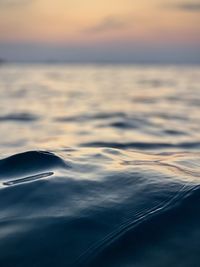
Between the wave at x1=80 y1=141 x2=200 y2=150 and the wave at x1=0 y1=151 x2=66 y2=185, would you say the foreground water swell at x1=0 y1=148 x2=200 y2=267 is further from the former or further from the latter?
the wave at x1=80 y1=141 x2=200 y2=150

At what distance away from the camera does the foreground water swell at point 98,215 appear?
2889mm

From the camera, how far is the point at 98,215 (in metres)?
3.45

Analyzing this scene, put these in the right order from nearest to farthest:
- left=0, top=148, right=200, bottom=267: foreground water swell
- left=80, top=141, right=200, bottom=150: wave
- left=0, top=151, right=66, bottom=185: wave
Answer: left=0, top=148, right=200, bottom=267: foreground water swell < left=0, top=151, right=66, bottom=185: wave < left=80, top=141, right=200, bottom=150: wave

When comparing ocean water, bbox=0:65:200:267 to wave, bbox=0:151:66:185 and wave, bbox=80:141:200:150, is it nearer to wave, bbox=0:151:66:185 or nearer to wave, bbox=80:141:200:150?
wave, bbox=0:151:66:185

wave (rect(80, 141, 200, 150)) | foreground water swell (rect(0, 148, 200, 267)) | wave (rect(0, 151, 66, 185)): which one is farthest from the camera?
wave (rect(80, 141, 200, 150))

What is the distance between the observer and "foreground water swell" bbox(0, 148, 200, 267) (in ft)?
9.48

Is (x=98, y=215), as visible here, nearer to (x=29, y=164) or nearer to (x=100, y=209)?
(x=100, y=209)

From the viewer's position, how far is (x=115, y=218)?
3.41 meters

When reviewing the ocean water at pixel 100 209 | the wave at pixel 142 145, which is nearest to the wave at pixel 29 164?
the ocean water at pixel 100 209

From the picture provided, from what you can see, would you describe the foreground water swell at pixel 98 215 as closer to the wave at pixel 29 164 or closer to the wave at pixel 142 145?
the wave at pixel 29 164

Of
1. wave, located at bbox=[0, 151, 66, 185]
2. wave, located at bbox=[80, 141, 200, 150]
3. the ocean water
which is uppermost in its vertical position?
wave, located at bbox=[0, 151, 66, 185]

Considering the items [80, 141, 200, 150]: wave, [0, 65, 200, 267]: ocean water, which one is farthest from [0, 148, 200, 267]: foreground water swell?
[80, 141, 200, 150]: wave

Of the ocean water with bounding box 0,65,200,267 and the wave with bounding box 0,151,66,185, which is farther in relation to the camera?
the wave with bounding box 0,151,66,185

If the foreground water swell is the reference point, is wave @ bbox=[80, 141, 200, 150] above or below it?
below
